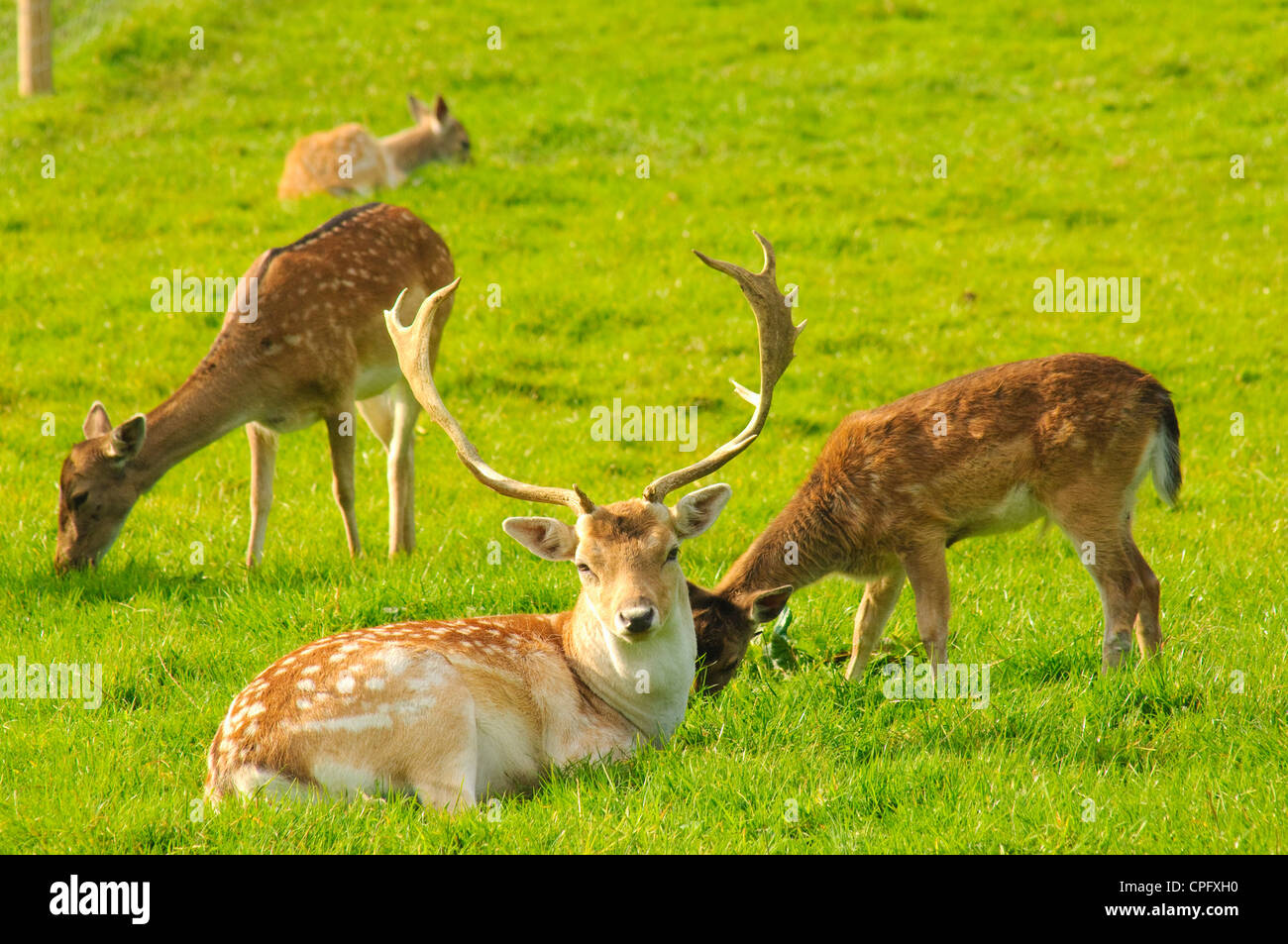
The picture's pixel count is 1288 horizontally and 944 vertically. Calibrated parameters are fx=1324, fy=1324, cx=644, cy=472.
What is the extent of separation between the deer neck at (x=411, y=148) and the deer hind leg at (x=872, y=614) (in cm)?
1063

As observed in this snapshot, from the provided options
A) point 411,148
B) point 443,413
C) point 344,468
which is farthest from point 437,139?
point 443,413

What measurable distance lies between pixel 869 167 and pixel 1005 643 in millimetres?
10668

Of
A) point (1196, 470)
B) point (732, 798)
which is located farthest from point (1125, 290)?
point (732, 798)

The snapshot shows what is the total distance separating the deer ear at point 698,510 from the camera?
5.70 metres

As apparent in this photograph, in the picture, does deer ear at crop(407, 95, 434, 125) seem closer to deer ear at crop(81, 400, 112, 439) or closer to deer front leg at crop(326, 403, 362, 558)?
deer ear at crop(81, 400, 112, 439)

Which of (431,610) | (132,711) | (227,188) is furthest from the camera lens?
(227,188)

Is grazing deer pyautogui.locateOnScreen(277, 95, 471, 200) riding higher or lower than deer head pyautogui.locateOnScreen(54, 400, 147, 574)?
higher

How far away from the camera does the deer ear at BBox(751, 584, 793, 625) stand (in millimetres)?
6578

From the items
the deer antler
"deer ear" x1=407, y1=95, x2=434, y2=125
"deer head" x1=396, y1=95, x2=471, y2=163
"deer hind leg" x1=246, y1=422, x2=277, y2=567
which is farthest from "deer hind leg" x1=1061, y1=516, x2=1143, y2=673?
"deer ear" x1=407, y1=95, x2=434, y2=125

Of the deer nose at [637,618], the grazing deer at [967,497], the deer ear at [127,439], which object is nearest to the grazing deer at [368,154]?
the deer ear at [127,439]

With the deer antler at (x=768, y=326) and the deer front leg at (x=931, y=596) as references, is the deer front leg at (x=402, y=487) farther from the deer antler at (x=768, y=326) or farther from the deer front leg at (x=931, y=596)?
the deer front leg at (x=931, y=596)

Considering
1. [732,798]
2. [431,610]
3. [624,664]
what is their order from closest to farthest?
[732,798] < [624,664] < [431,610]

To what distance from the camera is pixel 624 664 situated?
5.63 metres

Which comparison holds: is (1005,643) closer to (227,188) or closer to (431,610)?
(431,610)
